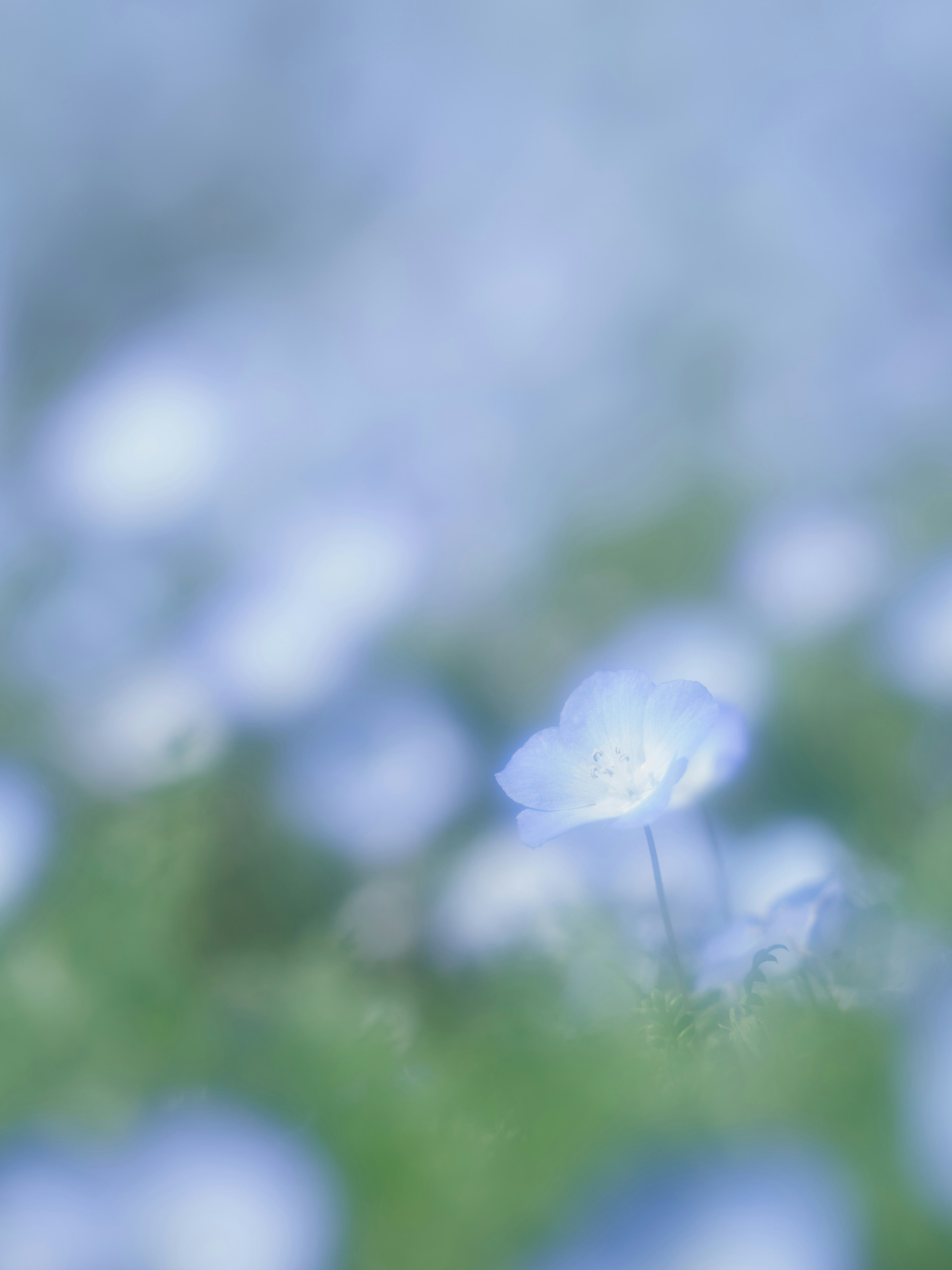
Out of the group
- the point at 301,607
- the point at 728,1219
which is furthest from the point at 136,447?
the point at 728,1219

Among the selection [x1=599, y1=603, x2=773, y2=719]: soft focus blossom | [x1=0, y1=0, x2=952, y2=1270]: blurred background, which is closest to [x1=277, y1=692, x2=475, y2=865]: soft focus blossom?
[x1=0, y1=0, x2=952, y2=1270]: blurred background

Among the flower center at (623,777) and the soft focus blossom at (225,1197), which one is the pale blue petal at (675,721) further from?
the soft focus blossom at (225,1197)

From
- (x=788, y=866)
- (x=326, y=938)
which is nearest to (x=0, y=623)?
(x=326, y=938)

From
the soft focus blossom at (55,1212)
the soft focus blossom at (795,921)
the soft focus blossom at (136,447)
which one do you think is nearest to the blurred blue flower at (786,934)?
the soft focus blossom at (795,921)

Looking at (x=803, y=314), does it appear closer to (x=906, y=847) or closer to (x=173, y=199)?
(x=173, y=199)

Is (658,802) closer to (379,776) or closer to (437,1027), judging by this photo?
(437,1027)

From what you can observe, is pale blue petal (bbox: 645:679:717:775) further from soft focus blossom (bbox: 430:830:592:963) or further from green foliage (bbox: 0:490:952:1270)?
soft focus blossom (bbox: 430:830:592:963)
